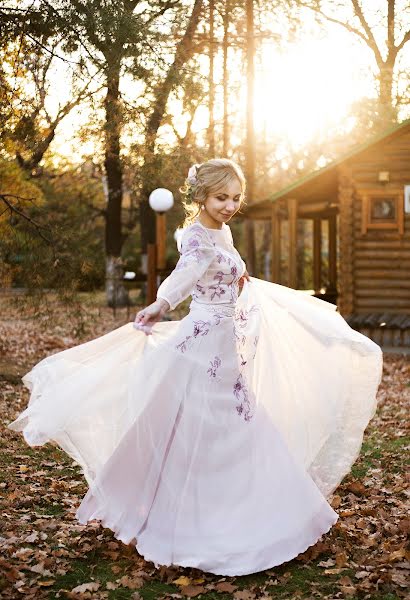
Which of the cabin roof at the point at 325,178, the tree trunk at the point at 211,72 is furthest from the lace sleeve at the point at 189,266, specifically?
the cabin roof at the point at 325,178

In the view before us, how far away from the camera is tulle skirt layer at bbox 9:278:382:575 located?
4.57 m

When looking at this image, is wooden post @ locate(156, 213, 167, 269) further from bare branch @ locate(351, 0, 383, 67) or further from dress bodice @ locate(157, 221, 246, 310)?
bare branch @ locate(351, 0, 383, 67)

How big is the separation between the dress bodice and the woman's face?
0.34 feet

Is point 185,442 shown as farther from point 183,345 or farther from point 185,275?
point 185,275

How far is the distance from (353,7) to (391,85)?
8.81ft

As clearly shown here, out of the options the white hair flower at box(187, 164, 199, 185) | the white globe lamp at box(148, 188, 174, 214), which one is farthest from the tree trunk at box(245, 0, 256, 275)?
the white hair flower at box(187, 164, 199, 185)

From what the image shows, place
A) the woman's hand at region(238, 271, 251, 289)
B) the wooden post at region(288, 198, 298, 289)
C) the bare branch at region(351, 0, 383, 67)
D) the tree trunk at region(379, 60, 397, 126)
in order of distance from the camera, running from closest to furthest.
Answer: the woman's hand at region(238, 271, 251, 289), the wooden post at region(288, 198, 298, 289), the tree trunk at region(379, 60, 397, 126), the bare branch at region(351, 0, 383, 67)

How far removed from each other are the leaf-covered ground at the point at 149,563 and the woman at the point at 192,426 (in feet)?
0.48

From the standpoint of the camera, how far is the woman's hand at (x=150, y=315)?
4527 millimetres

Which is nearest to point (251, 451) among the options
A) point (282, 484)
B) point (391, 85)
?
point (282, 484)

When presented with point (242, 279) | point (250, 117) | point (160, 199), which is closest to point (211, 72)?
point (160, 199)

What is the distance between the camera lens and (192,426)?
183 inches

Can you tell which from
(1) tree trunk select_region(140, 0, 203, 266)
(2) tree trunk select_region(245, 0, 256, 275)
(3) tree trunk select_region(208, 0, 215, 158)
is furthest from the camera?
(2) tree trunk select_region(245, 0, 256, 275)

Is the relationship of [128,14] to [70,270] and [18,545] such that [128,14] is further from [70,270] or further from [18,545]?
[18,545]
